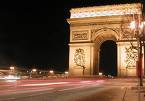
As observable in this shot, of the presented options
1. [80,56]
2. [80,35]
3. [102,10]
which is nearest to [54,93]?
[80,56]

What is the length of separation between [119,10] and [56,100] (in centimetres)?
A: 4162

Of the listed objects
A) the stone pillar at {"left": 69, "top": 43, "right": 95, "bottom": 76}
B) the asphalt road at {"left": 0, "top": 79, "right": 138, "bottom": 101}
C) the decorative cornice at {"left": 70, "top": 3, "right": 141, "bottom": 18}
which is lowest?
the asphalt road at {"left": 0, "top": 79, "right": 138, "bottom": 101}

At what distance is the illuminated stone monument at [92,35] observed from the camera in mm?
51938

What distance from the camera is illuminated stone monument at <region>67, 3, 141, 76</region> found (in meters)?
51.9

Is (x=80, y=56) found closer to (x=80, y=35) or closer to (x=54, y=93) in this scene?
(x=80, y=35)

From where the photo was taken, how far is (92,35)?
53.9m

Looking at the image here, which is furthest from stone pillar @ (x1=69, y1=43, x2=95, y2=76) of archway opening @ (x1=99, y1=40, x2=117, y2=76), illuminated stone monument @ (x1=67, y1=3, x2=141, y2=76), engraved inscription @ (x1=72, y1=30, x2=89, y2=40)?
archway opening @ (x1=99, y1=40, x2=117, y2=76)

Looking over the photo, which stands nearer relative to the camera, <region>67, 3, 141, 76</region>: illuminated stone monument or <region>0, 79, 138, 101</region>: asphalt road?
<region>0, 79, 138, 101</region>: asphalt road

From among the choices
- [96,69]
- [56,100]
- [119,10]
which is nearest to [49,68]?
[96,69]

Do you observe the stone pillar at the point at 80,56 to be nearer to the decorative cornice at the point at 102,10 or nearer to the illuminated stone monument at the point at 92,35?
the illuminated stone monument at the point at 92,35

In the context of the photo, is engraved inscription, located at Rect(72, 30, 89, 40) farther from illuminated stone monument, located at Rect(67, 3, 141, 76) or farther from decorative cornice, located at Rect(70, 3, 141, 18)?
decorative cornice, located at Rect(70, 3, 141, 18)

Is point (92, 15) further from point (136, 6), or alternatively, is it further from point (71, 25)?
point (136, 6)

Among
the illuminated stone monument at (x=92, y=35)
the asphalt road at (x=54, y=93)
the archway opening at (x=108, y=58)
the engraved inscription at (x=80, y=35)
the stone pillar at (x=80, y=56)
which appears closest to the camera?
the asphalt road at (x=54, y=93)

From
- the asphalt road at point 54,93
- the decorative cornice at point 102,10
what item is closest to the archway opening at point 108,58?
the decorative cornice at point 102,10
